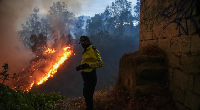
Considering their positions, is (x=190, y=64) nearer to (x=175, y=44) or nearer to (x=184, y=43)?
(x=184, y=43)

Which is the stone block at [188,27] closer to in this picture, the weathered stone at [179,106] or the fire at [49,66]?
the weathered stone at [179,106]

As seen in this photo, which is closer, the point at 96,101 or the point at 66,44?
the point at 96,101

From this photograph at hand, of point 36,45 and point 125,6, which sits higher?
point 125,6

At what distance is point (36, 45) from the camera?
1448 inches

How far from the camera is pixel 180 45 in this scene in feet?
9.37

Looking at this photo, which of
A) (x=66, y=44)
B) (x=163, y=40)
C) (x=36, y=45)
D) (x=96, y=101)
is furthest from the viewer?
(x=66, y=44)

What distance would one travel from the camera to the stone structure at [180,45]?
244 centimetres

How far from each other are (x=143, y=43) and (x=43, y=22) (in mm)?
59528

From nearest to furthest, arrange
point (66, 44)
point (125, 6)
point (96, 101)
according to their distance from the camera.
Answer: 1. point (96, 101)
2. point (66, 44)
3. point (125, 6)

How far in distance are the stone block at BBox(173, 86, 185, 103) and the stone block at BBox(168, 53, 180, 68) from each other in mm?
472

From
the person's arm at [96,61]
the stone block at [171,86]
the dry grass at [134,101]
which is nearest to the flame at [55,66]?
the dry grass at [134,101]

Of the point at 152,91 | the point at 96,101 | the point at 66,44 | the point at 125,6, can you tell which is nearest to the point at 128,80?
the point at 152,91

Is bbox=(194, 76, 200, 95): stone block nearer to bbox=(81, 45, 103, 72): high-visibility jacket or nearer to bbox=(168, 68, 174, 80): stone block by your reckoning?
bbox=(168, 68, 174, 80): stone block

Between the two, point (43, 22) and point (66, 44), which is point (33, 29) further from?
point (66, 44)
